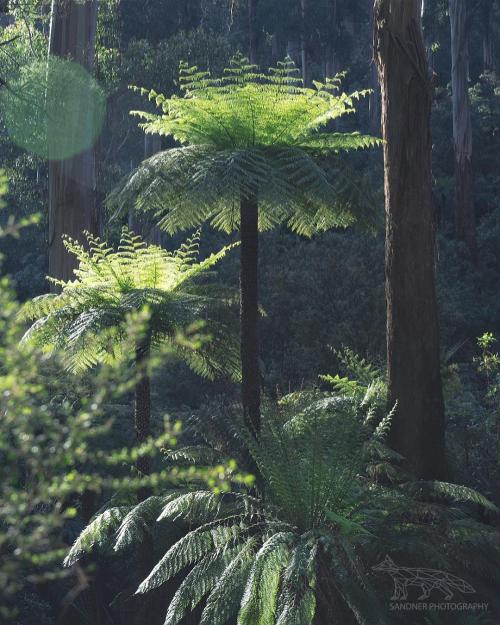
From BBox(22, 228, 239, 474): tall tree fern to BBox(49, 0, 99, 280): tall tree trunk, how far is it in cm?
424

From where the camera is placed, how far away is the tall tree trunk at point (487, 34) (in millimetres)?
32125

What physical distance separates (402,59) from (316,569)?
4454 millimetres

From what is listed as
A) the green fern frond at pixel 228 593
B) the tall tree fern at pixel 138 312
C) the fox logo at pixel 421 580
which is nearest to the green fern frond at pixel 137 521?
the tall tree fern at pixel 138 312

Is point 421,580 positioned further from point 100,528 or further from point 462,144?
point 462,144

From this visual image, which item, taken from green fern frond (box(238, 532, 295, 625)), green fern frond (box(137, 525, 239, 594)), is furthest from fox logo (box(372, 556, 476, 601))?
green fern frond (box(137, 525, 239, 594))

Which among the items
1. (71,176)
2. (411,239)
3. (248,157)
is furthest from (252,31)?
(248,157)

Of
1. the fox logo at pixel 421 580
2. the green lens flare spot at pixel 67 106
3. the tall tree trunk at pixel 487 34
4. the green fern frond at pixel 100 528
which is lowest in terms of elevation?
the fox logo at pixel 421 580

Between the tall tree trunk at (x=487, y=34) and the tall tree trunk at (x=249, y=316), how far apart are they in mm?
26530

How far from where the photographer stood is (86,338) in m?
7.03

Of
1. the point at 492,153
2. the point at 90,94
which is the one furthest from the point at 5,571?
the point at 492,153

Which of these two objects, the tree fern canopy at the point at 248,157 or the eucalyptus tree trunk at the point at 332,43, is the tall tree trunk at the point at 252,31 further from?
the tree fern canopy at the point at 248,157

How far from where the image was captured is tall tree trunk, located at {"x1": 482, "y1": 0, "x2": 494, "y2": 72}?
32125 mm

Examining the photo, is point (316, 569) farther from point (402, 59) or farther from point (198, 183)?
point (402, 59)

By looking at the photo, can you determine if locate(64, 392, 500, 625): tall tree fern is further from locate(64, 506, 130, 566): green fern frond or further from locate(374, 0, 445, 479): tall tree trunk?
locate(374, 0, 445, 479): tall tree trunk
